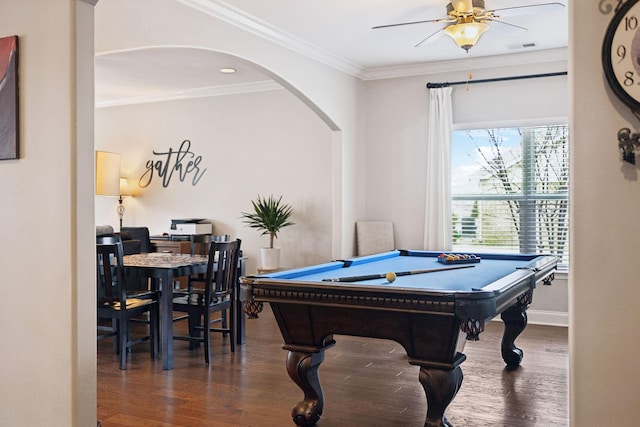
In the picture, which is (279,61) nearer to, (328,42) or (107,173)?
(328,42)

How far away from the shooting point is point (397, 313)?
3.13 m

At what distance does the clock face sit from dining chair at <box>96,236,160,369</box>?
147 inches

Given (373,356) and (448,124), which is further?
(448,124)

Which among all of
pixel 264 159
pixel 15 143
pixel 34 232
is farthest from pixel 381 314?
pixel 264 159

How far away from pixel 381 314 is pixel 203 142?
572cm

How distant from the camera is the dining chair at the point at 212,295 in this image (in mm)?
4805

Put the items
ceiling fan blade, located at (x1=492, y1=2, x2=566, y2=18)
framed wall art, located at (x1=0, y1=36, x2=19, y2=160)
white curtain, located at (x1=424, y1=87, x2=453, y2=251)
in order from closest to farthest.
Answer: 1. framed wall art, located at (x1=0, y1=36, x2=19, y2=160)
2. ceiling fan blade, located at (x1=492, y1=2, x2=566, y2=18)
3. white curtain, located at (x1=424, y1=87, x2=453, y2=251)

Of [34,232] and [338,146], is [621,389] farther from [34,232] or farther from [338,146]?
[338,146]

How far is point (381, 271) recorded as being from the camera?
400cm

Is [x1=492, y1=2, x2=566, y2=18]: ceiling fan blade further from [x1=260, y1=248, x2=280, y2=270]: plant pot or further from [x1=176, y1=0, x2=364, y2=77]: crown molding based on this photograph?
[x1=260, y1=248, x2=280, y2=270]: plant pot

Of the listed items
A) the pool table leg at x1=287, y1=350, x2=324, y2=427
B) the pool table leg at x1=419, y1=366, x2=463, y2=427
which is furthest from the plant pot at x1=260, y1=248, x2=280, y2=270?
the pool table leg at x1=419, y1=366, x2=463, y2=427

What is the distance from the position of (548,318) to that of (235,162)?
14.3 ft

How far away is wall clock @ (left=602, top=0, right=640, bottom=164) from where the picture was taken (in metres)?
1.85

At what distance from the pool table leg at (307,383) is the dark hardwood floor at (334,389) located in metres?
0.07
